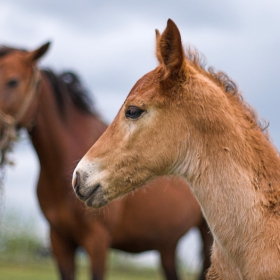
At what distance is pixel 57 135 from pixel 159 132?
3.20 m

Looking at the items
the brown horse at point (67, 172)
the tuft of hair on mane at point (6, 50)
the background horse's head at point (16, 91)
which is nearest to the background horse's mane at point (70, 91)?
the brown horse at point (67, 172)

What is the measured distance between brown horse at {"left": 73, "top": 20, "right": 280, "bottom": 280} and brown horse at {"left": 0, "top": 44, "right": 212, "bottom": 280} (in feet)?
8.19

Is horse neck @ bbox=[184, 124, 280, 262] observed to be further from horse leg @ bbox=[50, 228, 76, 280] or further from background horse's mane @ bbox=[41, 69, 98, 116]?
background horse's mane @ bbox=[41, 69, 98, 116]

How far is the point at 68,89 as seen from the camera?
23.2ft

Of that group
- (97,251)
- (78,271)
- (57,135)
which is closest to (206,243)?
(97,251)

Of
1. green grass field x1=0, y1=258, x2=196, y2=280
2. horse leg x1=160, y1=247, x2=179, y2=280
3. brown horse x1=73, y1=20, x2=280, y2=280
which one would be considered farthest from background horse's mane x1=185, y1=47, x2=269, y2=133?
green grass field x1=0, y1=258, x2=196, y2=280

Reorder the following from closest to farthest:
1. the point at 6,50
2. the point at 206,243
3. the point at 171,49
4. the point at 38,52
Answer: the point at 171,49
the point at 38,52
the point at 6,50
the point at 206,243

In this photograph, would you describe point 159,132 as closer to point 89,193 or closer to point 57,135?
point 89,193

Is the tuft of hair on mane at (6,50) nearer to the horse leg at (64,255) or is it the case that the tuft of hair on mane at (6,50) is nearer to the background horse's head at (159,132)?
the horse leg at (64,255)

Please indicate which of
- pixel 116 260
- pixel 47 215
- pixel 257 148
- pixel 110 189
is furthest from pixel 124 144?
pixel 116 260

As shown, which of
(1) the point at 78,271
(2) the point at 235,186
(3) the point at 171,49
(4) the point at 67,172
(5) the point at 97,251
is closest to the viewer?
(2) the point at 235,186

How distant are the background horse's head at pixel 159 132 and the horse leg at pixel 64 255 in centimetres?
304

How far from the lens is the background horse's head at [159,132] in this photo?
3705 mm

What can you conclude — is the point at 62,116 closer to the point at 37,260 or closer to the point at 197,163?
the point at 197,163
